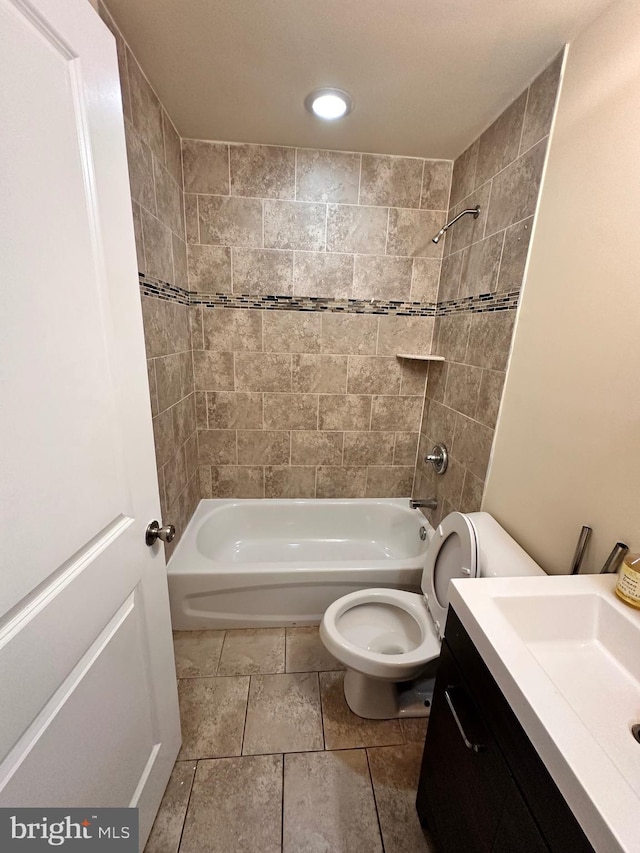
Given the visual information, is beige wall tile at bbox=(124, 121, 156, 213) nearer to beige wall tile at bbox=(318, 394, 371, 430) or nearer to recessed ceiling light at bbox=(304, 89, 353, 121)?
recessed ceiling light at bbox=(304, 89, 353, 121)

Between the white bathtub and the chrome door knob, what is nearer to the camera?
the chrome door knob

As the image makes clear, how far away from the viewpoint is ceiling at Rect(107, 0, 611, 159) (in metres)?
1.02

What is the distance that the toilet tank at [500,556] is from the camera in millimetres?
1086

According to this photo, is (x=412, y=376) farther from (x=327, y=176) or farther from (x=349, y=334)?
(x=327, y=176)

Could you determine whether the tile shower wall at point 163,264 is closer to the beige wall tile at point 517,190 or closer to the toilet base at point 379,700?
the toilet base at point 379,700

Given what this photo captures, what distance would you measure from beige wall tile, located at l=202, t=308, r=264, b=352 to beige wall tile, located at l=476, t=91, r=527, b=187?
129cm

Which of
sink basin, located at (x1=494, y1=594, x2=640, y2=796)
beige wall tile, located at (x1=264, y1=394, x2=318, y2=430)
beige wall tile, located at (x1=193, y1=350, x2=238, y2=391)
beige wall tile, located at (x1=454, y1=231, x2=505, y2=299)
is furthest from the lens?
beige wall tile, located at (x1=264, y1=394, x2=318, y2=430)

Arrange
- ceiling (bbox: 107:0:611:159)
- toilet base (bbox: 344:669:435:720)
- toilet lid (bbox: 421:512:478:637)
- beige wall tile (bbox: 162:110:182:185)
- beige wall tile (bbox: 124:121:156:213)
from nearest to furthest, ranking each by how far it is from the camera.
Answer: ceiling (bbox: 107:0:611:159) < toilet lid (bbox: 421:512:478:637) < beige wall tile (bbox: 124:121:156:213) < toilet base (bbox: 344:669:435:720) < beige wall tile (bbox: 162:110:182:185)

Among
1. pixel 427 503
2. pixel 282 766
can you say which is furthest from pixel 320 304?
pixel 282 766

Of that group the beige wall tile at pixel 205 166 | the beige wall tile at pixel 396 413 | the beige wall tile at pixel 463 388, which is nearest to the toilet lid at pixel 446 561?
the beige wall tile at pixel 463 388

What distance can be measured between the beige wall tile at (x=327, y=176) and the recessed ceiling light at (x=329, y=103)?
12.6 inches

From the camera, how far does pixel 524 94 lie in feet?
4.25

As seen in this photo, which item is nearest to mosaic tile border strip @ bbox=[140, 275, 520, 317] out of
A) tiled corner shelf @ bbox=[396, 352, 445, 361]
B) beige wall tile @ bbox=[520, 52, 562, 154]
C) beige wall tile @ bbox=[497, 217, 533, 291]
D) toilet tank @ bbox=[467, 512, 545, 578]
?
tiled corner shelf @ bbox=[396, 352, 445, 361]

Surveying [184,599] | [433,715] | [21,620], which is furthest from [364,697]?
[21,620]
